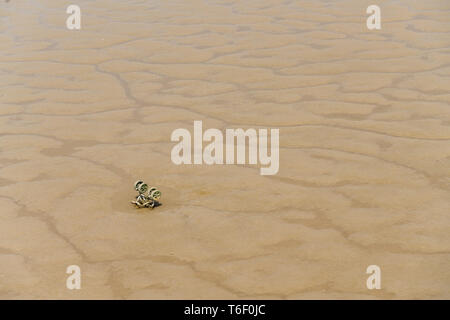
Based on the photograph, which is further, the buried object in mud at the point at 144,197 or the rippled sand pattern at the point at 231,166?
the buried object in mud at the point at 144,197

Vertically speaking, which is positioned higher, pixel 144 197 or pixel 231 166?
pixel 231 166

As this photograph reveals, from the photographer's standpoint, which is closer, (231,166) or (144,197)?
(144,197)

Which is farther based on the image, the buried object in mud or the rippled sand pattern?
the buried object in mud

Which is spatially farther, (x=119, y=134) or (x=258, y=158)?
(x=119, y=134)
